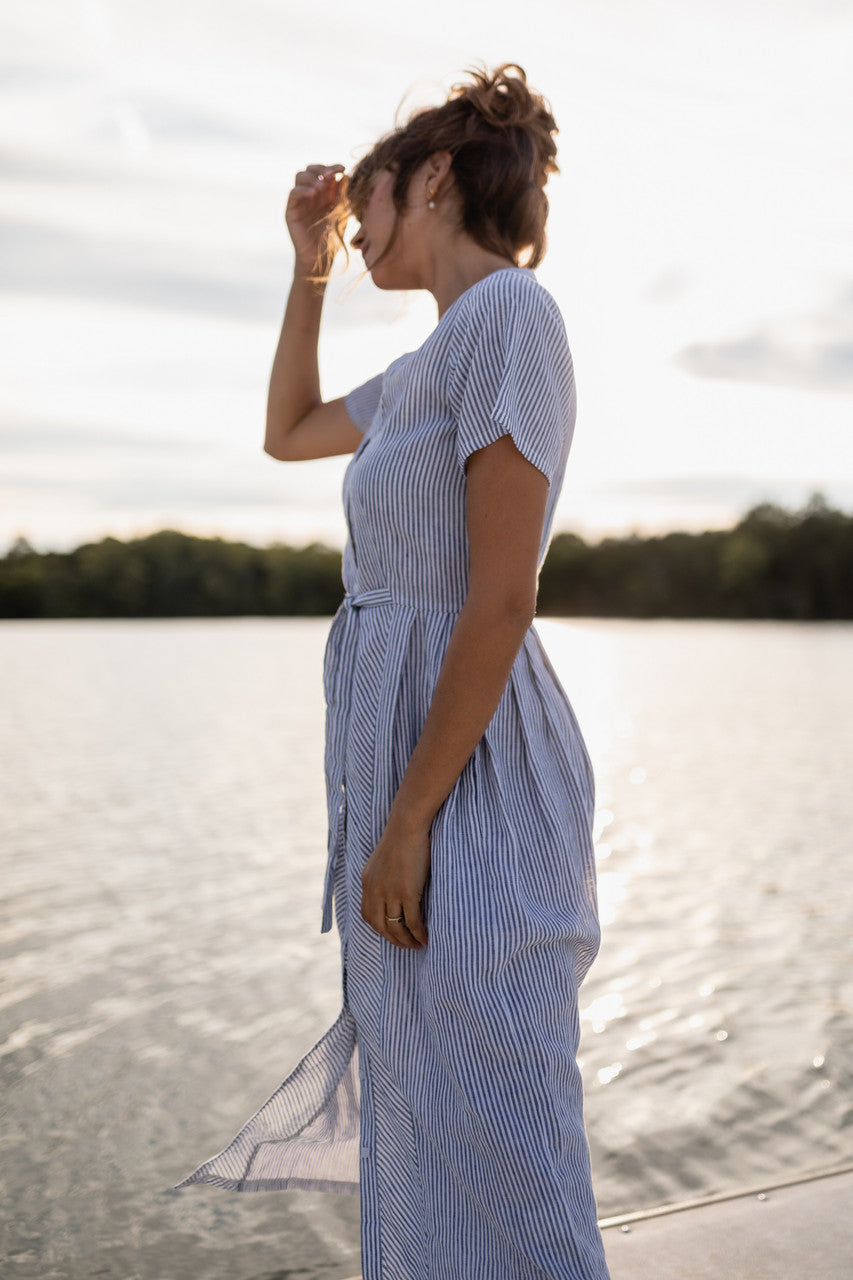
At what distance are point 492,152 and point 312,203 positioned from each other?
0.38 metres

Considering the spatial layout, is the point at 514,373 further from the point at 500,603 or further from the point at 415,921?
the point at 415,921

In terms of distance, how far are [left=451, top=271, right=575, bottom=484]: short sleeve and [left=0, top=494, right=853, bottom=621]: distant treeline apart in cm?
5298

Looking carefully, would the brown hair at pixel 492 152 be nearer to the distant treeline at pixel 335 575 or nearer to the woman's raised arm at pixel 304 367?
the woman's raised arm at pixel 304 367

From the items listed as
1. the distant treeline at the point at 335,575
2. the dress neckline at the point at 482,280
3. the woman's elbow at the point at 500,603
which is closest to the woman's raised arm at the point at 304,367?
the dress neckline at the point at 482,280

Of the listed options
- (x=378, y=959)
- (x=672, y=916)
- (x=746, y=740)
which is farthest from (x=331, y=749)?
(x=746, y=740)

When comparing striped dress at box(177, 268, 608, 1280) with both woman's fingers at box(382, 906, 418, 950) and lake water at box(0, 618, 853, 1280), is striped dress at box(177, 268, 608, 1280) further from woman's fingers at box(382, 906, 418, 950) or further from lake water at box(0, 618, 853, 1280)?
lake water at box(0, 618, 853, 1280)

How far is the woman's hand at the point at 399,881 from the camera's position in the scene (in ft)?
4.15

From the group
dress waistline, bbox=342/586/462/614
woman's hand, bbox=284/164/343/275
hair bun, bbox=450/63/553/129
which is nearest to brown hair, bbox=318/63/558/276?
hair bun, bbox=450/63/553/129

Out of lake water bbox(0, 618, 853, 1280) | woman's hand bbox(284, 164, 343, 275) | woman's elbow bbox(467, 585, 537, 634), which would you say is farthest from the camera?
Result: lake water bbox(0, 618, 853, 1280)

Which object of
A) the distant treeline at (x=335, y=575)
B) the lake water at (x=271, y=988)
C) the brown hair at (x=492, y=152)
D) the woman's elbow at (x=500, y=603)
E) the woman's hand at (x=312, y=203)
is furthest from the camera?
the distant treeline at (x=335, y=575)

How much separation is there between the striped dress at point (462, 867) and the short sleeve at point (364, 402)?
0.64 feet

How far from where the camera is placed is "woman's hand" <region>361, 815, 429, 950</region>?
1265 mm

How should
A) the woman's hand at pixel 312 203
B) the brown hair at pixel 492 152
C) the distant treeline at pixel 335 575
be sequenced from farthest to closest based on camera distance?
the distant treeline at pixel 335 575 < the woman's hand at pixel 312 203 < the brown hair at pixel 492 152

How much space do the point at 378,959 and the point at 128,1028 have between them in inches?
85.0
